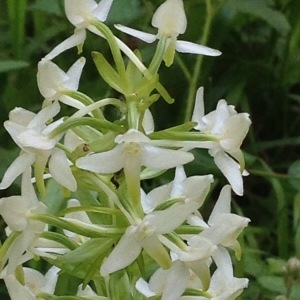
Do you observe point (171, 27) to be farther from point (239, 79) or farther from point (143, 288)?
point (239, 79)

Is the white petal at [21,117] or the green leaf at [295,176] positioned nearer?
the white petal at [21,117]

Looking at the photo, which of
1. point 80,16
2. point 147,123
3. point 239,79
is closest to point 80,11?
point 80,16

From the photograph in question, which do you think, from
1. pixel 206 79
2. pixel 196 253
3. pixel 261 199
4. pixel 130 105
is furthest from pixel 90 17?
pixel 261 199

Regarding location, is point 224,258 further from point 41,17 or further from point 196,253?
point 41,17

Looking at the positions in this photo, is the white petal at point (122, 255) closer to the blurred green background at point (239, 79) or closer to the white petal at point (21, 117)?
the white petal at point (21, 117)

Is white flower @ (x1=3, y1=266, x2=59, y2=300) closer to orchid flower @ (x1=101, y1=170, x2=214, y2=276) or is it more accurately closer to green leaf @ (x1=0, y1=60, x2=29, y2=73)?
orchid flower @ (x1=101, y1=170, x2=214, y2=276)

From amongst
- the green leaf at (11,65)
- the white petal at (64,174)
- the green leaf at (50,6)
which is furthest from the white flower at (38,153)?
the green leaf at (50,6)
